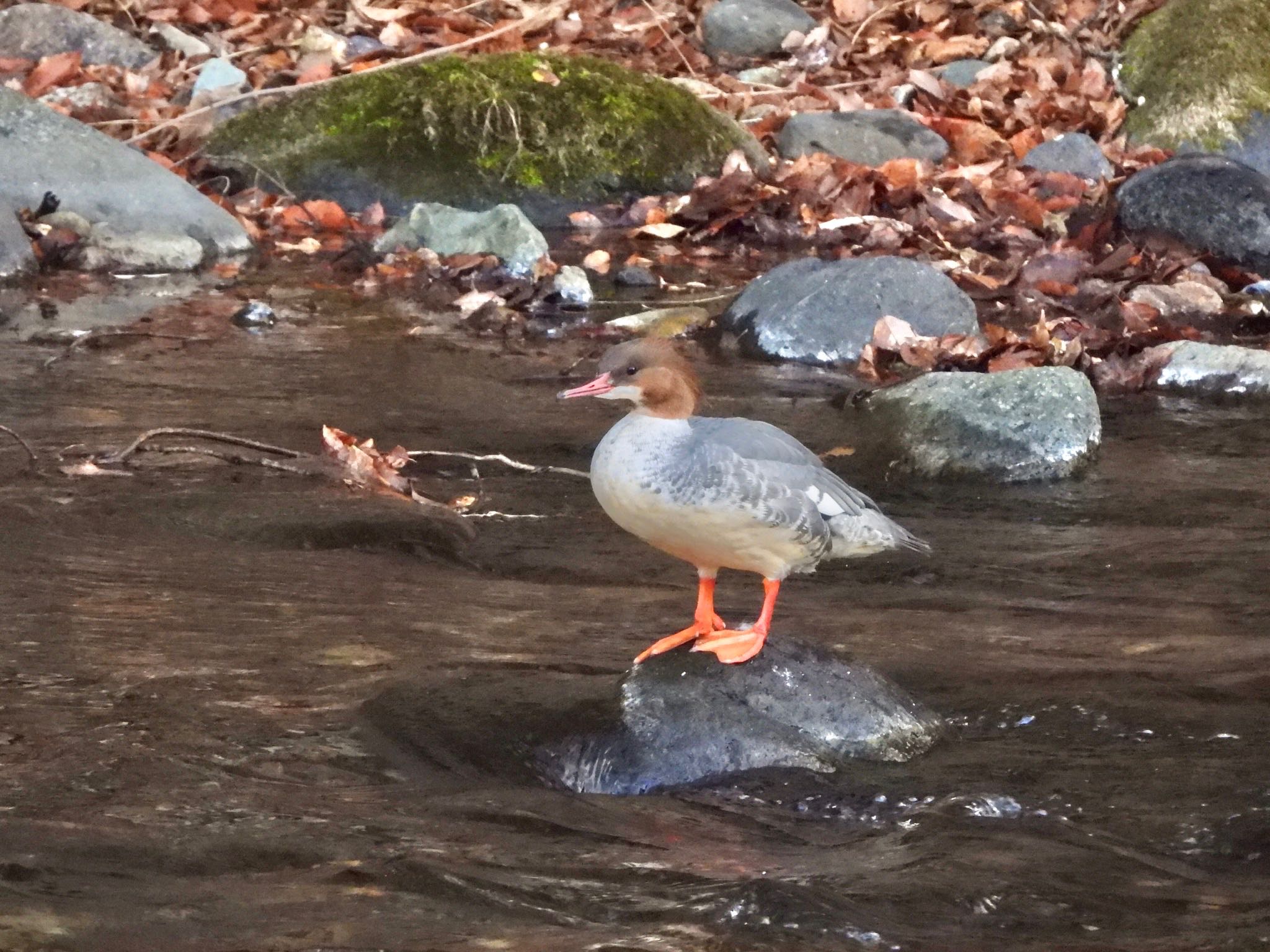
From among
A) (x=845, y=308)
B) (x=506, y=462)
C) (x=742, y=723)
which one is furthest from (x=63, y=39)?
(x=742, y=723)

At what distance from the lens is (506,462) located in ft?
19.0

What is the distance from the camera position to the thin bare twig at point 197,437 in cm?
547

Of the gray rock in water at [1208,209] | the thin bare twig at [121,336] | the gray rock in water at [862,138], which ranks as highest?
the gray rock in water at [1208,209]

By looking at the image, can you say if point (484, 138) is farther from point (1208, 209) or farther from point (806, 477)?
point (806, 477)

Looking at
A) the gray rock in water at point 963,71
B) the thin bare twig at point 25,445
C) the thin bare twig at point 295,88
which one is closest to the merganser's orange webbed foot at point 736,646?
the thin bare twig at point 25,445

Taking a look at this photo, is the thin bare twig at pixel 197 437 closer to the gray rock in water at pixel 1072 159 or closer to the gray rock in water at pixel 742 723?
the gray rock in water at pixel 742 723

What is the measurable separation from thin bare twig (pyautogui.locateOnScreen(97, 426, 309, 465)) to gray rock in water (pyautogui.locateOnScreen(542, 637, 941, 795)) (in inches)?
81.6

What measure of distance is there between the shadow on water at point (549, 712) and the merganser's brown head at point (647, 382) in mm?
652

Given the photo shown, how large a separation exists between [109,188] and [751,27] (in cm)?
573

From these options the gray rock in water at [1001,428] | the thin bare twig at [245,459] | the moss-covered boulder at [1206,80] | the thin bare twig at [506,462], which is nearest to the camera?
the thin bare twig at [245,459]

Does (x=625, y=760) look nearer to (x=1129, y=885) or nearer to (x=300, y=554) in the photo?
(x=1129, y=885)

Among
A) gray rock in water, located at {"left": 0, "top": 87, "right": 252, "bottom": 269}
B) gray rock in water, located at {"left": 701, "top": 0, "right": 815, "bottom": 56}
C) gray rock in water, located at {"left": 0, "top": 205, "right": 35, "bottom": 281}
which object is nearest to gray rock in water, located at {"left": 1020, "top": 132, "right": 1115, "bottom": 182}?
gray rock in water, located at {"left": 701, "top": 0, "right": 815, "bottom": 56}

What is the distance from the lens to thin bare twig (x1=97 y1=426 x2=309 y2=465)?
17.9 feet

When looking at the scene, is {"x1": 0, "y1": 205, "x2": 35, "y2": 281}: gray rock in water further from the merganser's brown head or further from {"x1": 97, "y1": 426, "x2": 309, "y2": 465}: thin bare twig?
the merganser's brown head
